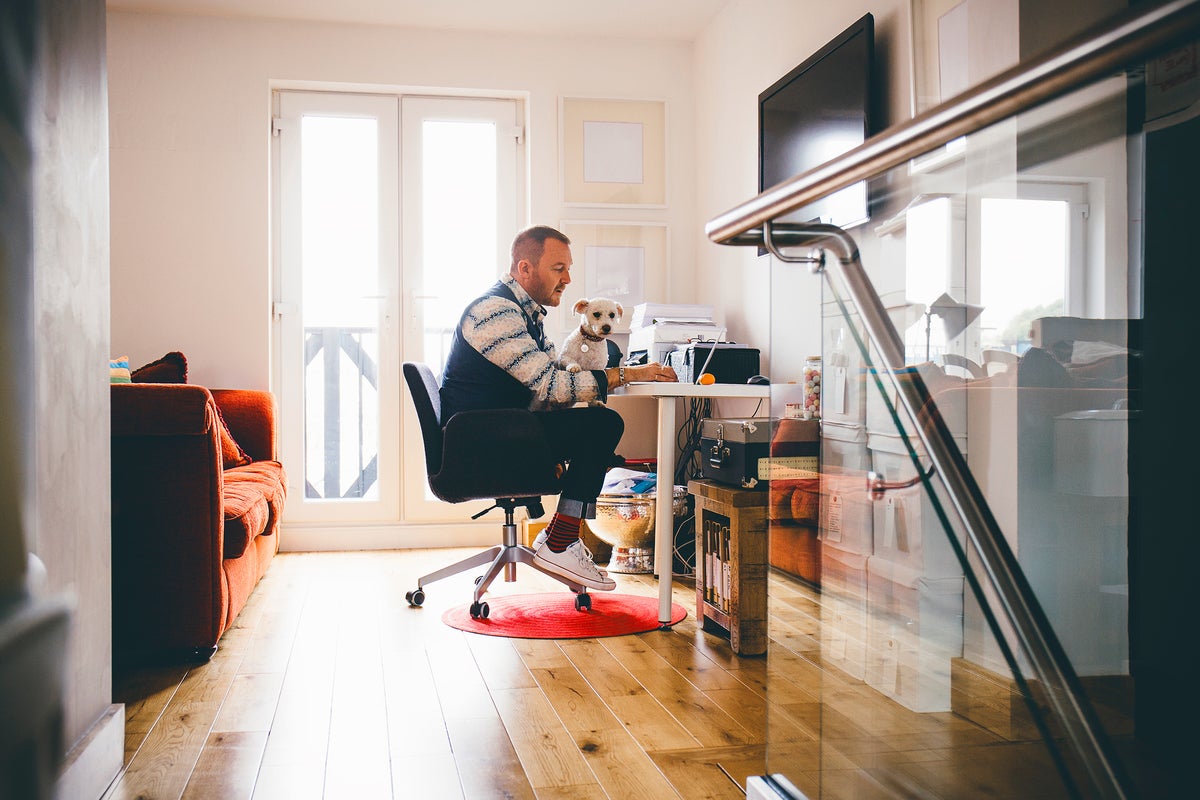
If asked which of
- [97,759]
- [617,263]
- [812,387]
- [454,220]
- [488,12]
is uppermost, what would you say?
[488,12]

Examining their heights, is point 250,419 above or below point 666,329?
below

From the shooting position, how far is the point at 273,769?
1706 mm

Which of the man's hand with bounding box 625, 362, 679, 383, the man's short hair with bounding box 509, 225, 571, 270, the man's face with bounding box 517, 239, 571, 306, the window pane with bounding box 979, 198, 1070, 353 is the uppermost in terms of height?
the man's short hair with bounding box 509, 225, 571, 270

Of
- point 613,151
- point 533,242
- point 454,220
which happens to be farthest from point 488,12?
point 533,242

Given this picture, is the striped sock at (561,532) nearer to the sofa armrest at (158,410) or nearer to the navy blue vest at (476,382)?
the navy blue vest at (476,382)

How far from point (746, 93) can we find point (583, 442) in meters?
1.98

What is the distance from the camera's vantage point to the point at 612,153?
471cm

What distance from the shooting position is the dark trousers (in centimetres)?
293

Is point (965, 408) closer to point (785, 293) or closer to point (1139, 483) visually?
point (1139, 483)

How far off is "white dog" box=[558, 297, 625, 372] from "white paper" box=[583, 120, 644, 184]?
1.68m

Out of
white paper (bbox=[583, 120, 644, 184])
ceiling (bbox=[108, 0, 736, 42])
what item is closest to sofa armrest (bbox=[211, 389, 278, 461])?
ceiling (bbox=[108, 0, 736, 42])

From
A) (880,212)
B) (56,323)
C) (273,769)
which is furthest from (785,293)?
(273,769)

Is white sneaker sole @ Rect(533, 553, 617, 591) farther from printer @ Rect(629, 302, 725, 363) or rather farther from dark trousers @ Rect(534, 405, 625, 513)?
printer @ Rect(629, 302, 725, 363)

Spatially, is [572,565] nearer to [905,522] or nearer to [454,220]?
[905,522]
